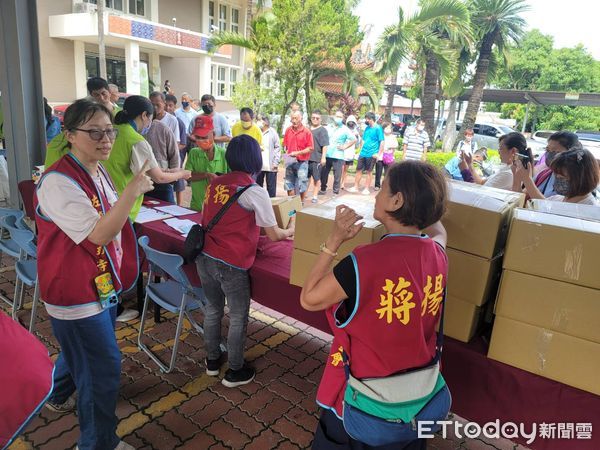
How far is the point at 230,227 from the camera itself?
215 centimetres

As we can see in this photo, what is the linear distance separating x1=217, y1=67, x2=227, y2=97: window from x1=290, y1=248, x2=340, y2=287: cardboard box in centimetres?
Result: 2047

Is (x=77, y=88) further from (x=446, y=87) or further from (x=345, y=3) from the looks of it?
(x=446, y=87)

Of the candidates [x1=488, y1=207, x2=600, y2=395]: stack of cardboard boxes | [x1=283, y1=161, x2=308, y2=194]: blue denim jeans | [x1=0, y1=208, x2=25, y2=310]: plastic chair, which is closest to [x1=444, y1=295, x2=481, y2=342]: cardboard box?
[x1=488, y1=207, x2=600, y2=395]: stack of cardboard boxes

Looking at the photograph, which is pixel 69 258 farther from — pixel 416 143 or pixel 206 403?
pixel 416 143

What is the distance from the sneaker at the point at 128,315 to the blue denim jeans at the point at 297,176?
Result: 13.7 ft

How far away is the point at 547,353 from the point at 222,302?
1.66 meters

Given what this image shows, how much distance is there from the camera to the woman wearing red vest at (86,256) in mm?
1445

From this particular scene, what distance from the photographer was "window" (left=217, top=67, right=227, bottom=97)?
20734mm

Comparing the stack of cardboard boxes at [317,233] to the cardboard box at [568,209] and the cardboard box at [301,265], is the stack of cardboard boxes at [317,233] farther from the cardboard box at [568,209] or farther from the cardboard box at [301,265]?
the cardboard box at [568,209]

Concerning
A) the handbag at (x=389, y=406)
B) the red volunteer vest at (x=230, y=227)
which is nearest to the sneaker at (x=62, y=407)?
the red volunteer vest at (x=230, y=227)

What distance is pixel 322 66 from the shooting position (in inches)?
521

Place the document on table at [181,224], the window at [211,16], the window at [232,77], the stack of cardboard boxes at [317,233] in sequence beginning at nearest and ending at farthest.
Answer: the stack of cardboard boxes at [317,233] → the document on table at [181,224] → the window at [211,16] → the window at [232,77]

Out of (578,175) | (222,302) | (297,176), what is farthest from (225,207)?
(297,176)

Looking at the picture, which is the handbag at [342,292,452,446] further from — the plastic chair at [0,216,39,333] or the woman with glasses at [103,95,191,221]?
the plastic chair at [0,216,39,333]
